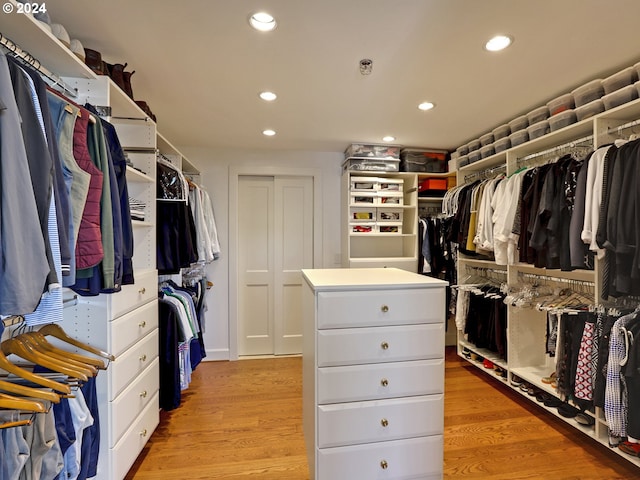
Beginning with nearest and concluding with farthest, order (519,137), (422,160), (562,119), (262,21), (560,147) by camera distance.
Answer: (262,21), (562,119), (560,147), (519,137), (422,160)

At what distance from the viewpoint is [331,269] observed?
2.13m

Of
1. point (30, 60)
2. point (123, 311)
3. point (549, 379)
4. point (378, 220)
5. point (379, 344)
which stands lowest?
point (549, 379)

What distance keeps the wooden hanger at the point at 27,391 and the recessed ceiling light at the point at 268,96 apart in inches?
76.4

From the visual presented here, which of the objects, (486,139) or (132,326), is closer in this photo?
(132,326)

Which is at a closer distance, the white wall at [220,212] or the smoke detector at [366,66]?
the smoke detector at [366,66]

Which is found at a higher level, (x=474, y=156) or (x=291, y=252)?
(x=474, y=156)

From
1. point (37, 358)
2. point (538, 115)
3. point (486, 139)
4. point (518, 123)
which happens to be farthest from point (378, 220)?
point (37, 358)

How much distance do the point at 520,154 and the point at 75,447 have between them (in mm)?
3254

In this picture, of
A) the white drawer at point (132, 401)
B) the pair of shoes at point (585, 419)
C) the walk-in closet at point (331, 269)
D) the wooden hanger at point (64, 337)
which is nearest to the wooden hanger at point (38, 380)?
the walk-in closet at point (331, 269)

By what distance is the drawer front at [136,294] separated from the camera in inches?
57.7

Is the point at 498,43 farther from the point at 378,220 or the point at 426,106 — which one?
the point at 378,220

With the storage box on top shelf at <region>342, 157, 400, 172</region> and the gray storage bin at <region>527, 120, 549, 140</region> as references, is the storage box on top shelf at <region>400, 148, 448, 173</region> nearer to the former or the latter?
the storage box on top shelf at <region>342, 157, 400, 172</region>

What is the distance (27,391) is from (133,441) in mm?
923

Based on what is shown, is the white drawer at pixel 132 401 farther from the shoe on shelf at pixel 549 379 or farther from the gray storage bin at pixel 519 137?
the gray storage bin at pixel 519 137
